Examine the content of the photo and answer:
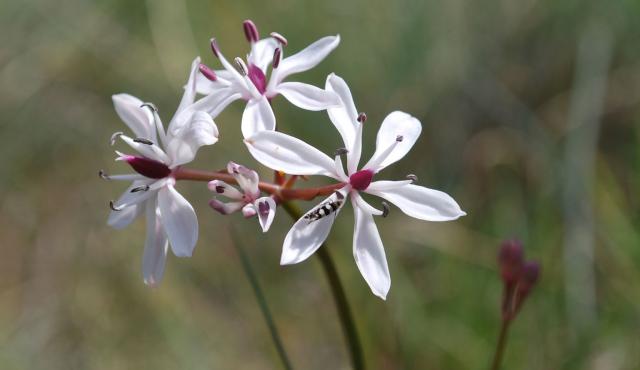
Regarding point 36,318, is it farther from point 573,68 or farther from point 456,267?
point 573,68

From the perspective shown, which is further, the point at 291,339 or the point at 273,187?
the point at 291,339

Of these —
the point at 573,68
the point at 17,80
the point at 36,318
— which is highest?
the point at 573,68

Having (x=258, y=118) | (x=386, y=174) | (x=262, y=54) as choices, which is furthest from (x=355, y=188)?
(x=386, y=174)

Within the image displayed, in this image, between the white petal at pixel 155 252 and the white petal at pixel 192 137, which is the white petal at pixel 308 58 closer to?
the white petal at pixel 192 137

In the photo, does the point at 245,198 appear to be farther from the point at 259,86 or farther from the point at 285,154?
the point at 259,86

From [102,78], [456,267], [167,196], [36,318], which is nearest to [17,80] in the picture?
[102,78]

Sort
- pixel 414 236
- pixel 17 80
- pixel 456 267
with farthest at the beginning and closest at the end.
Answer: pixel 17 80 < pixel 414 236 < pixel 456 267
